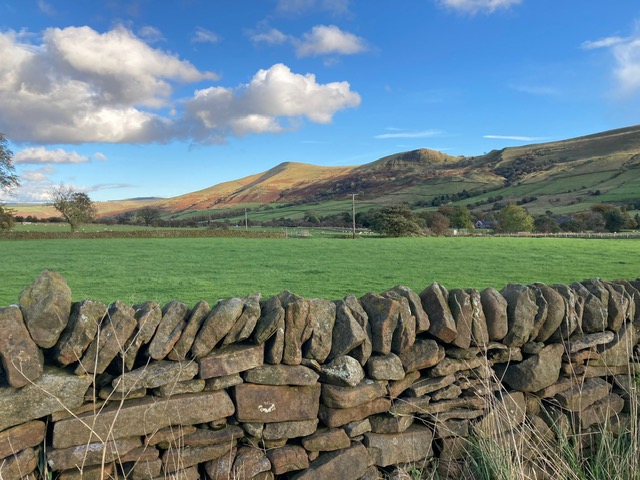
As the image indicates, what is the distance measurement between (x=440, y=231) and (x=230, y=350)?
5190 cm

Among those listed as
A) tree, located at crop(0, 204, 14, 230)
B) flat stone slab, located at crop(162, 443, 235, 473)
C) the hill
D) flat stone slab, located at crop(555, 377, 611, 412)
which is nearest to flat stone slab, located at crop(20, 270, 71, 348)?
flat stone slab, located at crop(162, 443, 235, 473)

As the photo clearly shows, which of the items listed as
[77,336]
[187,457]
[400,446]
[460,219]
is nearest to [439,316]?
[400,446]

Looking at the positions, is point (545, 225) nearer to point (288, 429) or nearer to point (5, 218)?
point (288, 429)

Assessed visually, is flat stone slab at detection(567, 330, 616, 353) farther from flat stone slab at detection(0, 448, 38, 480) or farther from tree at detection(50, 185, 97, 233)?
tree at detection(50, 185, 97, 233)

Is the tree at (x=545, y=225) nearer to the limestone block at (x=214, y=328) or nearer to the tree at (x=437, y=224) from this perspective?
the tree at (x=437, y=224)

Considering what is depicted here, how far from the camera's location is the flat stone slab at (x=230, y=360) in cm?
313

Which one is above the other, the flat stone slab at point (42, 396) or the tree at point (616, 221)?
the flat stone slab at point (42, 396)

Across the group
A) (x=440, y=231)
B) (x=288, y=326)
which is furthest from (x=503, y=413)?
(x=440, y=231)

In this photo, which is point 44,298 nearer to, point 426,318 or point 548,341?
point 426,318

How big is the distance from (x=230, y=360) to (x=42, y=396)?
1.23 metres

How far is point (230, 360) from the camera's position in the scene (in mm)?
3166

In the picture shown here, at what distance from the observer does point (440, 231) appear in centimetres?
5269

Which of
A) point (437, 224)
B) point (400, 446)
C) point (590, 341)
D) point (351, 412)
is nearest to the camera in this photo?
point (351, 412)

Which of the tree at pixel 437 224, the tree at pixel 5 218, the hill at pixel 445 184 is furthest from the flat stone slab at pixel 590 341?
the hill at pixel 445 184
